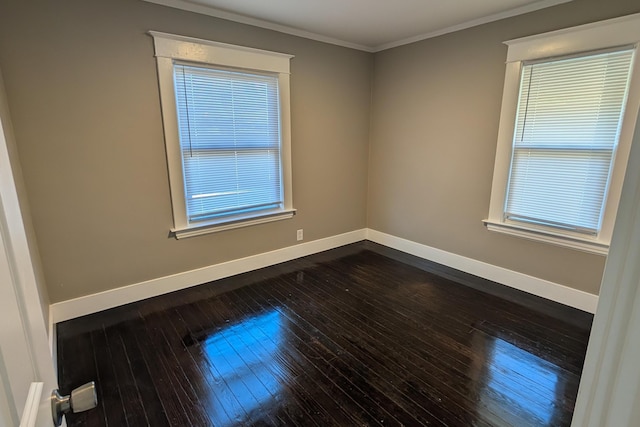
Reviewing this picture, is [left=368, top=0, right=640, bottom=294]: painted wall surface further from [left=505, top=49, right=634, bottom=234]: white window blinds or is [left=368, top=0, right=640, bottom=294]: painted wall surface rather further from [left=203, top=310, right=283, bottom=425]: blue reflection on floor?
[left=203, top=310, right=283, bottom=425]: blue reflection on floor

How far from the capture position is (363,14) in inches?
114

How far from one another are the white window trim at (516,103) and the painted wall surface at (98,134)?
6.83 feet

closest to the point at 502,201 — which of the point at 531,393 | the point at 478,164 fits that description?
the point at 478,164

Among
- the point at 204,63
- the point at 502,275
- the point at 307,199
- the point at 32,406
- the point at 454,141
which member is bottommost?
the point at 502,275

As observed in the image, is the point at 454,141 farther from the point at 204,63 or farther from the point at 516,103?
the point at 204,63

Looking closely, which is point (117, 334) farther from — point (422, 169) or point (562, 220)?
point (562, 220)

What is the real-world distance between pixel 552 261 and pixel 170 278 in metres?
3.45

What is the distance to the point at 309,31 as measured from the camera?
134 inches

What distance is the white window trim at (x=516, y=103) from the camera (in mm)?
2295

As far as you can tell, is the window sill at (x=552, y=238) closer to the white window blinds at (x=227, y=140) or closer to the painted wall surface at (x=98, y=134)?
the white window blinds at (x=227, y=140)

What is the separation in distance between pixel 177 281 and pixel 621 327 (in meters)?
3.18

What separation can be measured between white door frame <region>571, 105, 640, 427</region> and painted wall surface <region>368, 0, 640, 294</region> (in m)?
2.74

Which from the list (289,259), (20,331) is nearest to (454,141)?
(289,259)

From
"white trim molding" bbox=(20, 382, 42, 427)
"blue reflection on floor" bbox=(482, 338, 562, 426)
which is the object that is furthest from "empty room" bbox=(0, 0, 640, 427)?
"white trim molding" bbox=(20, 382, 42, 427)
